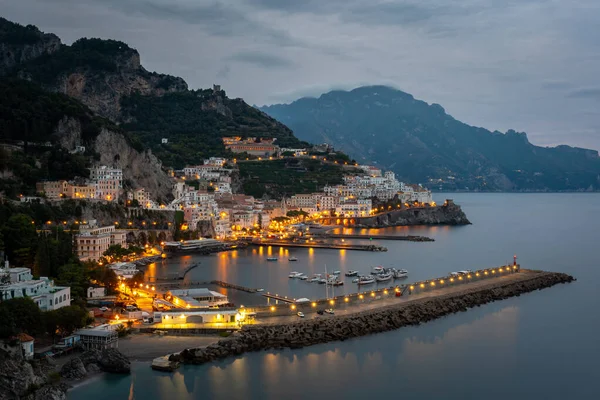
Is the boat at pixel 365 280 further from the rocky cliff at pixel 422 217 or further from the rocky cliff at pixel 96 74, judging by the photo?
Answer: the rocky cliff at pixel 96 74

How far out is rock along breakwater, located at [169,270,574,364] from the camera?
790 inches

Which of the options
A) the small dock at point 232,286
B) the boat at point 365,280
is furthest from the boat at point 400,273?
the small dock at point 232,286

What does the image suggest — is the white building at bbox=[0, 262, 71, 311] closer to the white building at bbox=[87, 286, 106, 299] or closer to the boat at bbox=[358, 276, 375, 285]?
the white building at bbox=[87, 286, 106, 299]

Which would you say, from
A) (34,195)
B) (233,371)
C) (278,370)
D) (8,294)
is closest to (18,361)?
(8,294)

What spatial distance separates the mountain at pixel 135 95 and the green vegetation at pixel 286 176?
224 inches

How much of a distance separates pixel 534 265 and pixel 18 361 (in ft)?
105

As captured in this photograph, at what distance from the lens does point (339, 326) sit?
888 inches

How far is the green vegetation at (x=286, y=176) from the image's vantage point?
225 feet

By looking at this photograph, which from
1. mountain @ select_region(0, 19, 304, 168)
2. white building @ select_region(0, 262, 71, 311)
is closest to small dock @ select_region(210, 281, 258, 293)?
white building @ select_region(0, 262, 71, 311)

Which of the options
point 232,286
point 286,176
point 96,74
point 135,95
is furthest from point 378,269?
point 135,95

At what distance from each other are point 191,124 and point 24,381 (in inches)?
2824

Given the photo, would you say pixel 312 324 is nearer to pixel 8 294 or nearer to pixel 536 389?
pixel 536 389

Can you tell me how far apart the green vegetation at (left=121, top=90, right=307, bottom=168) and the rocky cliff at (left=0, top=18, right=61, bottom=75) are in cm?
1154

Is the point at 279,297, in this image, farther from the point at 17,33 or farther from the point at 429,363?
the point at 17,33
